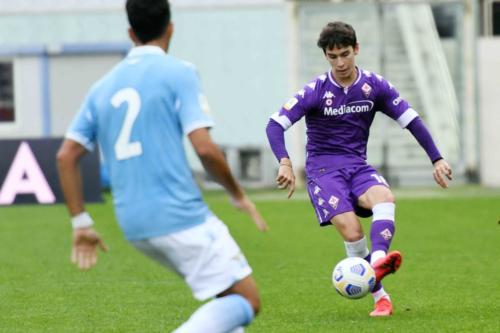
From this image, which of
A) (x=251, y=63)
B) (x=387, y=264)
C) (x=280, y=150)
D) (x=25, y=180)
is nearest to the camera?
(x=387, y=264)

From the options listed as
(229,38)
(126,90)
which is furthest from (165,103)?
(229,38)

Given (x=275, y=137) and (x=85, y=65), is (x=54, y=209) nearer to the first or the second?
(x=85, y=65)

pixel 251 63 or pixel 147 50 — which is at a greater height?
pixel 147 50

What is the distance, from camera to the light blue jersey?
5.56 m

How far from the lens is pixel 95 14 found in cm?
2611

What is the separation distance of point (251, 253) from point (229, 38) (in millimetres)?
12504

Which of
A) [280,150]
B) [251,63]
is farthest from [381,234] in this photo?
[251,63]

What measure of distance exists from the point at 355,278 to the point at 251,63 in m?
17.8

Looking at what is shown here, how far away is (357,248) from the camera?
888 cm

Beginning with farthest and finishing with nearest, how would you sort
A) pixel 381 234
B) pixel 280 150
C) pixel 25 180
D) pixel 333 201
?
1. pixel 25 180
2. pixel 280 150
3. pixel 333 201
4. pixel 381 234

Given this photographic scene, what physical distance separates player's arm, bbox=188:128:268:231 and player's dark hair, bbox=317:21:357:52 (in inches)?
129

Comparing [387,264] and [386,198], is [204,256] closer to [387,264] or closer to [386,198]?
[387,264]

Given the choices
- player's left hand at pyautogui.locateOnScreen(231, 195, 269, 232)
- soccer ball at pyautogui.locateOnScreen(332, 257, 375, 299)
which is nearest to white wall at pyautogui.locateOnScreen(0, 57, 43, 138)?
soccer ball at pyautogui.locateOnScreen(332, 257, 375, 299)

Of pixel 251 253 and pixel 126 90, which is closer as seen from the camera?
pixel 126 90
